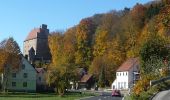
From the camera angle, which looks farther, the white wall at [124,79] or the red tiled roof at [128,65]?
the white wall at [124,79]

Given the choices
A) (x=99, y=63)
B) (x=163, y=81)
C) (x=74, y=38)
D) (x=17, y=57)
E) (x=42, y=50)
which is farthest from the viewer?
(x=42, y=50)

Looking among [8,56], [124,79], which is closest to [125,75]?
[124,79]

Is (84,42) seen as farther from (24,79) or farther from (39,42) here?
(39,42)

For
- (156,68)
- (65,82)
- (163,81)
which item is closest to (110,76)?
(65,82)

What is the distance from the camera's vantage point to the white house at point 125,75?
98463mm

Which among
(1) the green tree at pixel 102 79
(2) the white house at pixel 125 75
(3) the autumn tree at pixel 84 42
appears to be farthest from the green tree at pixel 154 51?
(3) the autumn tree at pixel 84 42

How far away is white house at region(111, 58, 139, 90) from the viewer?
9846cm

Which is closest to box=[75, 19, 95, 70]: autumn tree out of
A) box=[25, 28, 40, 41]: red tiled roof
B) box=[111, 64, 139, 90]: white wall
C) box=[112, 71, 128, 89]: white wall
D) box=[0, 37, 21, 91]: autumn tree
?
box=[111, 64, 139, 90]: white wall

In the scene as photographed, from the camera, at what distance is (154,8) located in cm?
11400

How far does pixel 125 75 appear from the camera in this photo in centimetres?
10244

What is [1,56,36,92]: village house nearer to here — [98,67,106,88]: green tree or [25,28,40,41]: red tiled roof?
[98,67,106,88]: green tree

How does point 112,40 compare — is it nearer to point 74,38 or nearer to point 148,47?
point 74,38

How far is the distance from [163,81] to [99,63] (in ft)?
263

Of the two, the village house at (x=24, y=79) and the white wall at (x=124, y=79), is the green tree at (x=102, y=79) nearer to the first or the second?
the white wall at (x=124, y=79)
